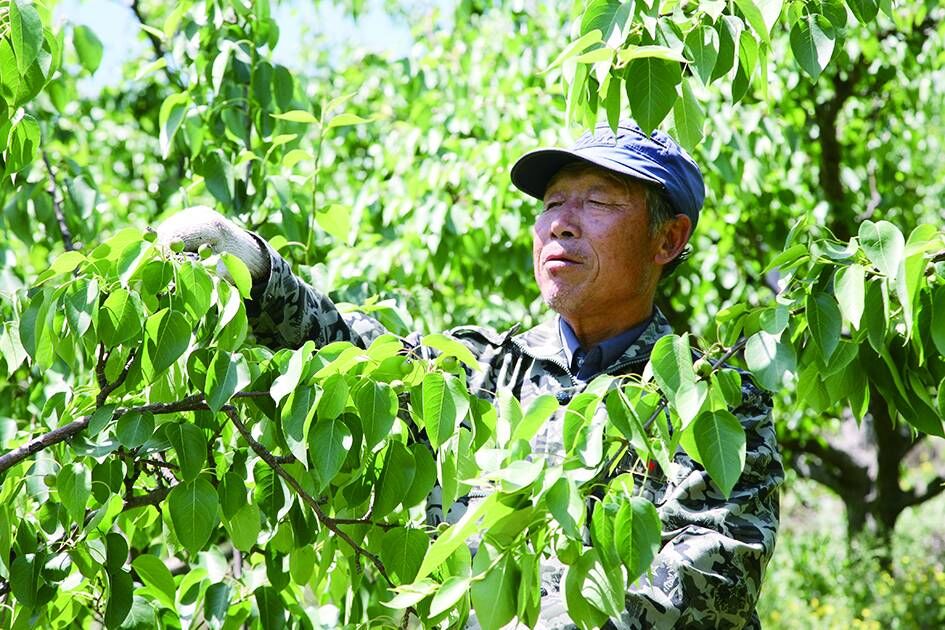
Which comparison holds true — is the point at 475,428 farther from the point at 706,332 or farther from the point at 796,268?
the point at 706,332

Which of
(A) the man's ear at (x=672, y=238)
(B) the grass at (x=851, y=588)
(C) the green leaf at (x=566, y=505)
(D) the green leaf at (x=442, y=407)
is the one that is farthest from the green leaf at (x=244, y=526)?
(B) the grass at (x=851, y=588)

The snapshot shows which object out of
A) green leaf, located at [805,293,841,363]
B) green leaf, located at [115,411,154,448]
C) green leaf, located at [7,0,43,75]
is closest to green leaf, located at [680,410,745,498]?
green leaf, located at [805,293,841,363]

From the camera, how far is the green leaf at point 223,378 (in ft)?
5.39

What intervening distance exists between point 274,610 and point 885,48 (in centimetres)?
464

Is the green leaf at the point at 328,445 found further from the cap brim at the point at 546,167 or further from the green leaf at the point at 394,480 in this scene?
the cap brim at the point at 546,167

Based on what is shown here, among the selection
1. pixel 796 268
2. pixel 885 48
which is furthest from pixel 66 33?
pixel 885 48

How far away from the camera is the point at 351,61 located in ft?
23.7

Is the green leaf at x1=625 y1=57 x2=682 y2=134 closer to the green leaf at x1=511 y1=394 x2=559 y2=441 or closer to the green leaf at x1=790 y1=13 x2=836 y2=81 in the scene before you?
the green leaf at x1=790 y1=13 x2=836 y2=81

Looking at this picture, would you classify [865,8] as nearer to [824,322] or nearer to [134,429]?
[824,322]

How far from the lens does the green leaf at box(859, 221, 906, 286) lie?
144cm

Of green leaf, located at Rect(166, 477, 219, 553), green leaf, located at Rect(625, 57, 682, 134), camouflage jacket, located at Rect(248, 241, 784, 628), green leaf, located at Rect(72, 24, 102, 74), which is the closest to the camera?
green leaf, located at Rect(625, 57, 682, 134)

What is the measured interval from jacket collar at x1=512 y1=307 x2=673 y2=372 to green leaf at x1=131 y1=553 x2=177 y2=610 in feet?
2.60

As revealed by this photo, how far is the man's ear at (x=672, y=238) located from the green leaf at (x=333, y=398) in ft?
3.43

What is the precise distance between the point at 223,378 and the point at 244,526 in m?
0.31
